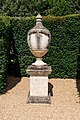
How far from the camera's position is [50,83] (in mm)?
10141

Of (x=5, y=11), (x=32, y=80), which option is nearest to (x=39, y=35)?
(x=32, y=80)

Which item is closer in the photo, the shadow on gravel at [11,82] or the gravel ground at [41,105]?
the gravel ground at [41,105]

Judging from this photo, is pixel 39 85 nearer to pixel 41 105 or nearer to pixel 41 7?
pixel 41 105

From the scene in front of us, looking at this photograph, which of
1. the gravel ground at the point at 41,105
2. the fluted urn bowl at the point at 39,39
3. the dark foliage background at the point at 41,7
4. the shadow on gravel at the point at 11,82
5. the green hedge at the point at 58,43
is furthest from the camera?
the dark foliage background at the point at 41,7

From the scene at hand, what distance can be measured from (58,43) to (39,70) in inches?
128

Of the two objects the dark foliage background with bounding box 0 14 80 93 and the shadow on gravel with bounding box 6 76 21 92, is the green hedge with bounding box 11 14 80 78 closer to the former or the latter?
the dark foliage background with bounding box 0 14 80 93

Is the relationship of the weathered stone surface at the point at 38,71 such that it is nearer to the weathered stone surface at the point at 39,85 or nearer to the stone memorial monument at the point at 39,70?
the stone memorial monument at the point at 39,70

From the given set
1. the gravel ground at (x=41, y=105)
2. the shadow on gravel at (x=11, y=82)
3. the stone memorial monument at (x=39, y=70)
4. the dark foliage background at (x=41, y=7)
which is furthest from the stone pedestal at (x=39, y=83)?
the dark foliage background at (x=41, y=7)

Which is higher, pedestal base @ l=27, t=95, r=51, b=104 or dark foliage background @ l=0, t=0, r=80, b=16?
dark foliage background @ l=0, t=0, r=80, b=16

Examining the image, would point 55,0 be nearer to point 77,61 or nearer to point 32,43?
point 77,61

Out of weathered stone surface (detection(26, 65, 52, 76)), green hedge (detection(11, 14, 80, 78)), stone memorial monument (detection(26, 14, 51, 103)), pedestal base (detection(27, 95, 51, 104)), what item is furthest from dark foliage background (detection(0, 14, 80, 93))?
pedestal base (detection(27, 95, 51, 104))

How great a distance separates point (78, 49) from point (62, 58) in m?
0.71

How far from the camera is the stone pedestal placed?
7629mm

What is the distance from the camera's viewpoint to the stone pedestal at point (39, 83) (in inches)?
300
